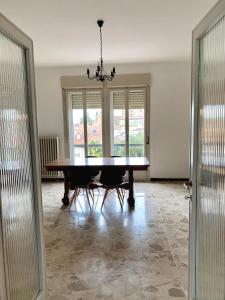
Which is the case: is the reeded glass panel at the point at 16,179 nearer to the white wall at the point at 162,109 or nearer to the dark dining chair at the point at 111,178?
the dark dining chair at the point at 111,178

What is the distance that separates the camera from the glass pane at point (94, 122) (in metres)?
5.77

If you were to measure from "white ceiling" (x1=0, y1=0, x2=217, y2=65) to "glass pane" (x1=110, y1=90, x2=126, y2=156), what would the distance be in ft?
3.18

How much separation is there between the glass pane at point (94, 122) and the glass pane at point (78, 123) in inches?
5.9

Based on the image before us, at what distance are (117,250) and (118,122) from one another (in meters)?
3.54

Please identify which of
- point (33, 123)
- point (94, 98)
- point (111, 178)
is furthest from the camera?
point (94, 98)

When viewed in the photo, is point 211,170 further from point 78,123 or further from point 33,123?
point 78,123

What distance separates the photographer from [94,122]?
5.86 m

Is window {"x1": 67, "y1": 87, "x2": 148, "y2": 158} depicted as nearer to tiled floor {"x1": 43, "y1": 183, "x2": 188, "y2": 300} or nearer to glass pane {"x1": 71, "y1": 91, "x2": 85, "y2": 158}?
glass pane {"x1": 71, "y1": 91, "x2": 85, "y2": 158}

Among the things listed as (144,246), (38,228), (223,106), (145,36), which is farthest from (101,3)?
(144,246)

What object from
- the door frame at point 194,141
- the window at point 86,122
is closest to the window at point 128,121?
the window at point 86,122

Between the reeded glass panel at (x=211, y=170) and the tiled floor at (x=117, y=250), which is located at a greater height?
the reeded glass panel at (x=211, y=170)

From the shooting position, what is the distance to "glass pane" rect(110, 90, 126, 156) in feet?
18.8

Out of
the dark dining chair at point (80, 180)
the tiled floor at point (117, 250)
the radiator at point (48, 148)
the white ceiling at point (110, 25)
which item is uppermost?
the white ceiling at point (110, 25)

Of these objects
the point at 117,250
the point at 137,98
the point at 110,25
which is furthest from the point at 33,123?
the point at 137,98
